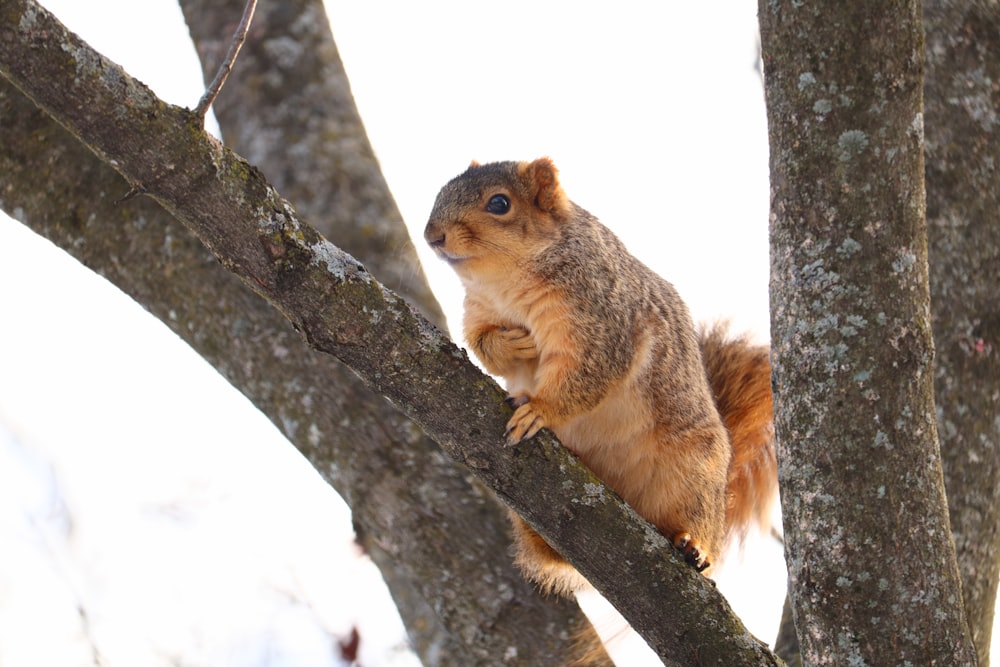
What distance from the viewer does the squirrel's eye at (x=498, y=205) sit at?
8.34ft

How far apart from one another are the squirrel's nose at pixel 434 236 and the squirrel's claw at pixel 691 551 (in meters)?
0.88

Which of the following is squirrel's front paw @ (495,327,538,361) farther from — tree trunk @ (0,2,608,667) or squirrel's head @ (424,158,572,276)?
tree trunk @ (0,2,608,667)

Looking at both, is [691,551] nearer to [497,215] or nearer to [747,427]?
[747,427]

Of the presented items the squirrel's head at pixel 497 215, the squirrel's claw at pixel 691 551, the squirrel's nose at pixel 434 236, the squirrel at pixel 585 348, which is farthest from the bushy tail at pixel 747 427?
the squirrel's nose at pixel 434 236

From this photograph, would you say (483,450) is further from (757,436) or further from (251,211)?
(757,436)

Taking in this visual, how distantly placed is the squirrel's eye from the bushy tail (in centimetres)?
90

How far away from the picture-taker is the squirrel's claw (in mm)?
2264

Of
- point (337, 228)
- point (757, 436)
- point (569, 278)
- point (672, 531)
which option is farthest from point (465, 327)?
point (757, 436)

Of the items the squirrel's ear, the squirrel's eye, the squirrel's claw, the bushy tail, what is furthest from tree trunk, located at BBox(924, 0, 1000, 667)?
the squirrel's eye

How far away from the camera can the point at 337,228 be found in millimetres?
2896

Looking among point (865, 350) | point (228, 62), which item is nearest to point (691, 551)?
point (865, 350)

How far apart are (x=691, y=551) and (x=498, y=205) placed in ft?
3.12

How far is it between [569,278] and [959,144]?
0.97 meters

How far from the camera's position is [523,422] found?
74.9 inches
